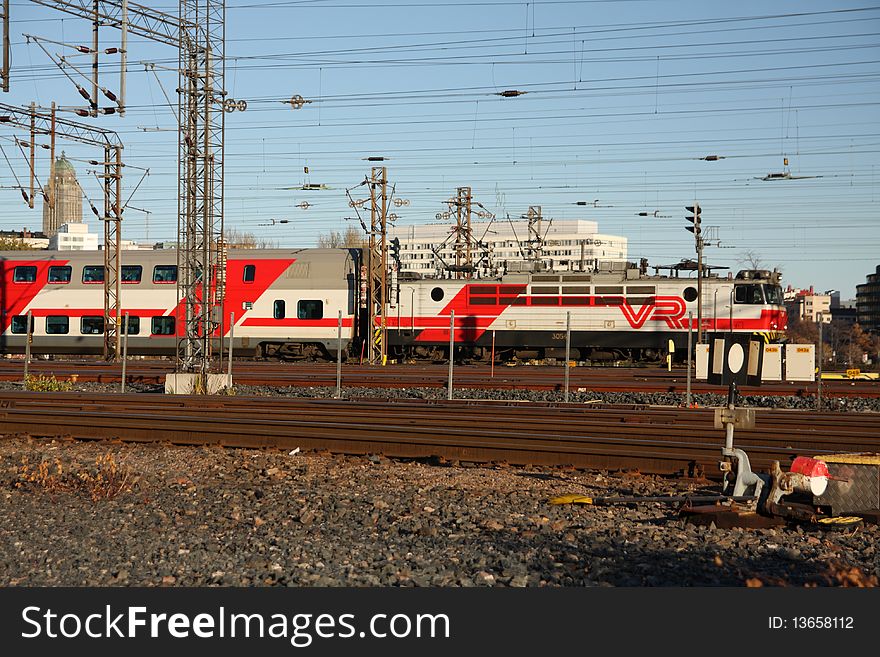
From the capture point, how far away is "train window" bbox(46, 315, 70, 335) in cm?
3597

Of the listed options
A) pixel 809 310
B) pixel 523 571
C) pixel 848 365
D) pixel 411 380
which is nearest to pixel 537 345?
pixel 411 380

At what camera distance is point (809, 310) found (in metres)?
167

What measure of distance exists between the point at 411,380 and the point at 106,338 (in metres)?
14.6

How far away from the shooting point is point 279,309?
34469 mm

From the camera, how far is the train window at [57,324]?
36.0 metres

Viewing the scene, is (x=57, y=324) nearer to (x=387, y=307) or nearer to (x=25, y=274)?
(x=25, y=274)

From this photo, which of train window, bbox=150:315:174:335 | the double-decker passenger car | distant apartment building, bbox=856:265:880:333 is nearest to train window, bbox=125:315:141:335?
the double-decker passenger car

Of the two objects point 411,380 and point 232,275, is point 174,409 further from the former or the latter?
point 232,275

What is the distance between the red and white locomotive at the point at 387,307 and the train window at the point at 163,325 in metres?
0.05

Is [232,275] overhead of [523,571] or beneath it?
overhead

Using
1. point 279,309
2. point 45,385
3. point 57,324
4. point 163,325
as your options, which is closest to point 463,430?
point 45,385

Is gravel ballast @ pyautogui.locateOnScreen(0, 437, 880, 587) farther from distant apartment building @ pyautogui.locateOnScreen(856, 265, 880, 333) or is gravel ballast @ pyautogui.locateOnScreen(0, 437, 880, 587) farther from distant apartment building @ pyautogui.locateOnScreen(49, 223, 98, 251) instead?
distant apartment building @ pyautogui.locateOnScreen(856, 265, 880, 333)

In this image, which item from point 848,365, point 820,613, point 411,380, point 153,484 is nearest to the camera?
point 820,613

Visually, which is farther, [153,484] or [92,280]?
[92,280]
